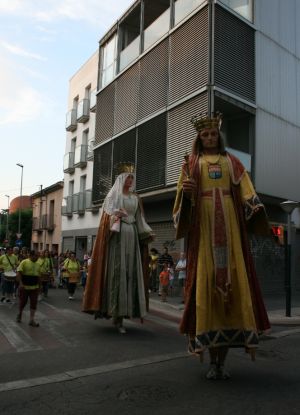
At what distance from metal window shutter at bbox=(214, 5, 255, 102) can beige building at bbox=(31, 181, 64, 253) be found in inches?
821

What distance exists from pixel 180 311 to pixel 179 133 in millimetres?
7074

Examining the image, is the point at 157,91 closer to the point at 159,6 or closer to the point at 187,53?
the point at 187,53

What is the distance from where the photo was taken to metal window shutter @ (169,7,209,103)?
16.5 metres

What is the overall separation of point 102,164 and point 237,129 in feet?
26.3

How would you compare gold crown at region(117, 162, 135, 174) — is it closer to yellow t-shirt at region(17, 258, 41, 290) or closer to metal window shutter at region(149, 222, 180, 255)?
yellow t-shirt at region(17, 258, 41, 290)

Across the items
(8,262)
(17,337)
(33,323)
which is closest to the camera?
(17,337)

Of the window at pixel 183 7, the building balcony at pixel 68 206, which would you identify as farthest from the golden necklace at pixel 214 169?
the building balcony at pixel 68 206

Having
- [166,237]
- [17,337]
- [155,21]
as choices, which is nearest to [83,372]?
[17,337]

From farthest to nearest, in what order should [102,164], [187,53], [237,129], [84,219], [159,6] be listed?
[84,219], [102,164], [159,6], [237,129], [187,53]

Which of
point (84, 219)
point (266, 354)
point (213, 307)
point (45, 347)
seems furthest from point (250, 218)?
point (84, 219)

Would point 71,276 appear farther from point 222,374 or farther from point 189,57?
point 222,374

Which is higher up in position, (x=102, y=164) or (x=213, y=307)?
(x=102, y=164)

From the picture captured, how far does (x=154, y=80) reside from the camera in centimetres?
1956

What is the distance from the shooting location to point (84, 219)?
2908 centimetres
